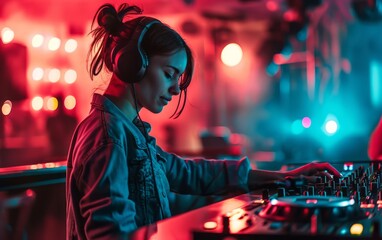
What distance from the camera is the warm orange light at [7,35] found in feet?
17.9

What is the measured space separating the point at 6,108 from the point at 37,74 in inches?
29.5

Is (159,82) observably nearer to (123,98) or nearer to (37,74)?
(123,98)

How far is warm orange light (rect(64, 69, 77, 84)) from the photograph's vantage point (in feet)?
20.6

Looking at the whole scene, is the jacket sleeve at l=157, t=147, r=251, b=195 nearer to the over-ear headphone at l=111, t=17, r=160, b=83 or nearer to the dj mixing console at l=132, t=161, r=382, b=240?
the over-ear headphone at l=111, t=17, r=160, b=83

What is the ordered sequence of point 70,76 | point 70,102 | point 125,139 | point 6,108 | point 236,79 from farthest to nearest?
point 236,79, point 70,76, point 70,102, point 6,108, point 125,139

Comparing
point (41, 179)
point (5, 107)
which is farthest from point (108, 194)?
point (5, 107)

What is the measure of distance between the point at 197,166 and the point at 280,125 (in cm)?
704

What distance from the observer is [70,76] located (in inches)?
250

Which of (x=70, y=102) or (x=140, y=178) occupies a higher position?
(x=70, y=102)

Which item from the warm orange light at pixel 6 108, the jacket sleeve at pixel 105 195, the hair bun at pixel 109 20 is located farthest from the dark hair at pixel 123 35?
the warm orange light at pixel 6 108

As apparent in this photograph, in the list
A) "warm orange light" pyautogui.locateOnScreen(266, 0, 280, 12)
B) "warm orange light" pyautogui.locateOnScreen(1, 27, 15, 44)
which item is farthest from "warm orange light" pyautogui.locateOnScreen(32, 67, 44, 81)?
"warm orange light" pyautogui.locateOnScreen(266, 0, 280, 12)

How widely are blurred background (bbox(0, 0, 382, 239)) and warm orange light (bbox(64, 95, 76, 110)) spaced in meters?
0.01

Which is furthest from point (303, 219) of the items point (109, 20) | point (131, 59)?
point (109, 20)

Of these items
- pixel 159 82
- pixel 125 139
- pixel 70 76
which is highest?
pixel 70 76
